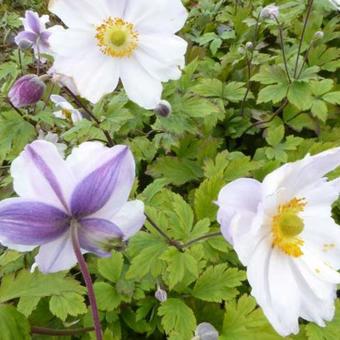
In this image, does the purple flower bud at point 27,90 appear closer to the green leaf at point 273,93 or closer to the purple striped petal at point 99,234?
the purple striped petal at point 99,234

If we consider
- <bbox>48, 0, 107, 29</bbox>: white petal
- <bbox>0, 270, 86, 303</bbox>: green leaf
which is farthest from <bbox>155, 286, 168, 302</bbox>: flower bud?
<bbox>48, 0, 107, 29</bbox>: white petal

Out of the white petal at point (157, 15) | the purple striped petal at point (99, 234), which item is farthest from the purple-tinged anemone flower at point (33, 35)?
the purple striped petal at point (99, 234)

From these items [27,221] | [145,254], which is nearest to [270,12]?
[145,254]

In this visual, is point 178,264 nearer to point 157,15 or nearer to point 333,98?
point 157,15

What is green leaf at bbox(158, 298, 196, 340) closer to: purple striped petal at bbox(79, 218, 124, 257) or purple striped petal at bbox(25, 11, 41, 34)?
purple striped petal at bbox(79, 218, 124, 257)

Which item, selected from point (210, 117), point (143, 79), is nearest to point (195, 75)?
point (210, 117)

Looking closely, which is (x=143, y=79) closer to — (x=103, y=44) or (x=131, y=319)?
(x=103, y=44)
